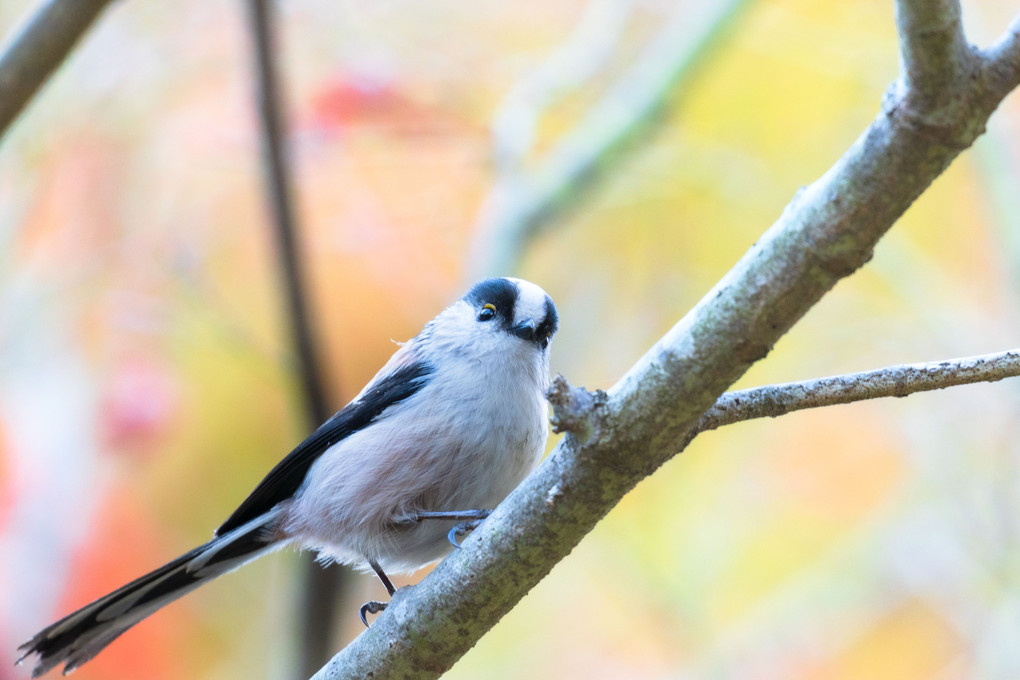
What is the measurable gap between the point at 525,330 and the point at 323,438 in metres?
0.75

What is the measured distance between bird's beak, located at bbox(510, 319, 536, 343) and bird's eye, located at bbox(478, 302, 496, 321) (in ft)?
0.42

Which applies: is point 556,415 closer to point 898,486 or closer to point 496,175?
point 496,175

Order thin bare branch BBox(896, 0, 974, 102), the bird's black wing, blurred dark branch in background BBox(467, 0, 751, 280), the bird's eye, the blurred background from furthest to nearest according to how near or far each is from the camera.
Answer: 1. the blurred background
2. blurred dark branch in background BBox(467, 0, 751, 280)
3. the bird's eye
4. the bird's black wing
5. thin bare branch BBox(896, 0, 974, 102)

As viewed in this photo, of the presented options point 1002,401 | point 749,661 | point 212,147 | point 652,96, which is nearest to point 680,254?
point 652,96

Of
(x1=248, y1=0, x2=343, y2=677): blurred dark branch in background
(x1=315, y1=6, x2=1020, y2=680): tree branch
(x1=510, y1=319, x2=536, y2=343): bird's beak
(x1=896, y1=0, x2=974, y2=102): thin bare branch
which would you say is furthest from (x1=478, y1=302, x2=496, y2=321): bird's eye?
(x1=896, y1=0, x2=974, y2=102): thin bare branch

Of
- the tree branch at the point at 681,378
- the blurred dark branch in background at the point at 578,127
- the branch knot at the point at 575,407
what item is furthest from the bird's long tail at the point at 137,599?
the branch knot at the point at 575,407

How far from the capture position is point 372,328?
4.98 meters

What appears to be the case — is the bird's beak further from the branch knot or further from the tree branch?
the branch knot

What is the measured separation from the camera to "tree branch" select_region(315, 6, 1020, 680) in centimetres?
122

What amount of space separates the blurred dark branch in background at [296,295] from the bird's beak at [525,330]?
874 mm

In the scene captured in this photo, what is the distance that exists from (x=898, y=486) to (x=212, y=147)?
428cm

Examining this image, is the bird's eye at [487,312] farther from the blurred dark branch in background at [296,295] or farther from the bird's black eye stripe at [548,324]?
the blurred dark branch in background at [296,295]

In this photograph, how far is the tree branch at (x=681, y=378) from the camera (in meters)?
1.22

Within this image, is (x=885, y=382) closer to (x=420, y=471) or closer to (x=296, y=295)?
(x=420, y=471)
